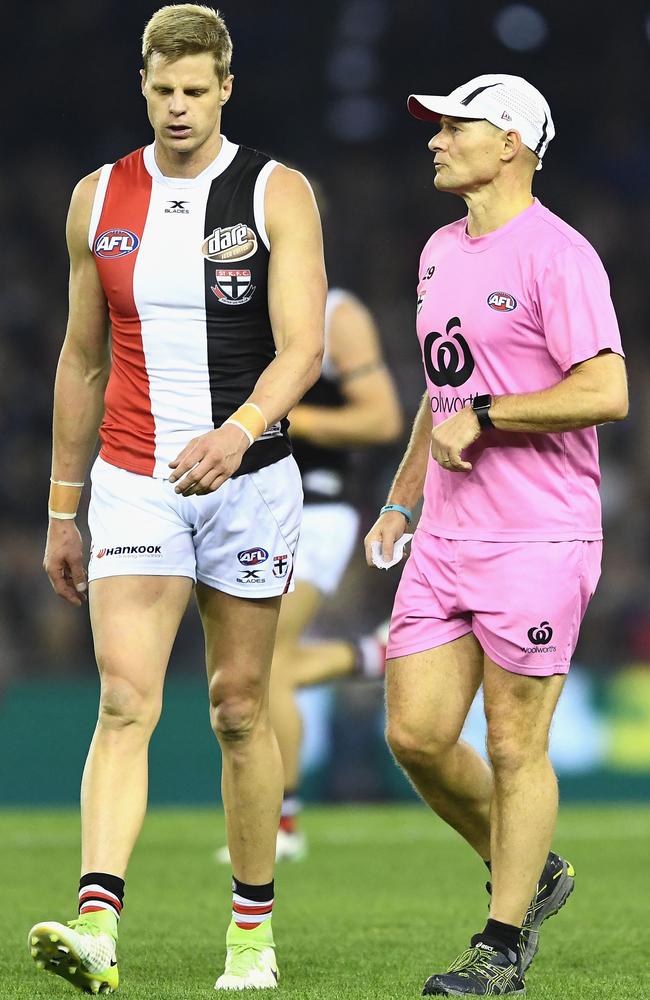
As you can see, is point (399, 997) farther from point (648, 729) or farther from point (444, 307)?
point (648, 729)

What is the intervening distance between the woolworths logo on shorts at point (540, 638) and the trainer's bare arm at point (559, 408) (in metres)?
0.44

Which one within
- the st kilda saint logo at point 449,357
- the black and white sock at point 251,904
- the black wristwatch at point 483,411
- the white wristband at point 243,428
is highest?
the st kilda saint logo at point 449,357

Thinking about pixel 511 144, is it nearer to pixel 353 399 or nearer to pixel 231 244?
pixel 231 244

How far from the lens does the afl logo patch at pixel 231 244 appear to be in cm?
450

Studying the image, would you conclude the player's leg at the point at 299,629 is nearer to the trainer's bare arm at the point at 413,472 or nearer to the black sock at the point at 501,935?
the trainer's bare arm at the point at 413,472

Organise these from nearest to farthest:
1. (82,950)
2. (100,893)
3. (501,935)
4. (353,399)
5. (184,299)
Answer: (82,950), (100,893), (501,935), (184,299), (353,399)

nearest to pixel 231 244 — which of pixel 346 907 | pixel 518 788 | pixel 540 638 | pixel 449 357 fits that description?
pixel 449 357

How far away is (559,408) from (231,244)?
98cm

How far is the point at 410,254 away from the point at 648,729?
6604mm

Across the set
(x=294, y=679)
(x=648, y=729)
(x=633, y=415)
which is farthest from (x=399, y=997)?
(x=633, y=415)

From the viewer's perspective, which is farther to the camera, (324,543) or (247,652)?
(324,543)

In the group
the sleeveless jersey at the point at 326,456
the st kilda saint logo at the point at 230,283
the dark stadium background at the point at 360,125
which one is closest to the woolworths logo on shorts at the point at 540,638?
the st kilda saint logo at the point at 230,283

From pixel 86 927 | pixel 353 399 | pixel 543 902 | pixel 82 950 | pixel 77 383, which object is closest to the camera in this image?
pixel 82 950

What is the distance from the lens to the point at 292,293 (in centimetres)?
442
